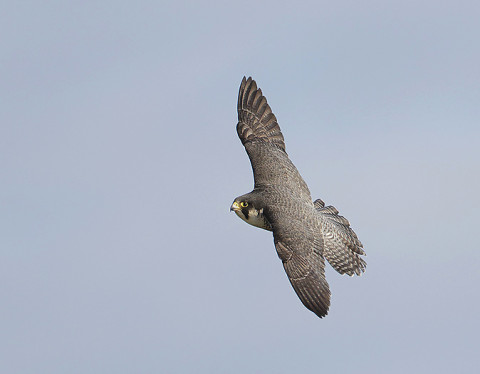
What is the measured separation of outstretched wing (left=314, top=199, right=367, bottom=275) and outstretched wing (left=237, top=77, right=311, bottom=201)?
117 centimetres

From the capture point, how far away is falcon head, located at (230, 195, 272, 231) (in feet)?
84.1

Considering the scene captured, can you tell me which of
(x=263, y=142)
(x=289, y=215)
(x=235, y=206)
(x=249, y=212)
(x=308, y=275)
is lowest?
(x=308, y=275)

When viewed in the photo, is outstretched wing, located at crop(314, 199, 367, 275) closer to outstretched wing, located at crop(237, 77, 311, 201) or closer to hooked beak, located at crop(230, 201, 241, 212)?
outstretched wing, located at crop(237, 77, 311, 201)

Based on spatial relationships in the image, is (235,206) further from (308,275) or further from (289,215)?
(308,275)

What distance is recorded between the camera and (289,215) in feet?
81.8

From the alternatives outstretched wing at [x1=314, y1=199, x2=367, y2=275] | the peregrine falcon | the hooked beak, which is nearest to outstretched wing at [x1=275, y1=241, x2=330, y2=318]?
the peregrine falcon

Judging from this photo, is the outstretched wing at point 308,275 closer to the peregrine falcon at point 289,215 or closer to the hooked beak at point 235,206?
the peregrine falcon at point 289,215

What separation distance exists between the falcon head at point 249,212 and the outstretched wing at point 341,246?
146 cm

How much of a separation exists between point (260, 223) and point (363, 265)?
285cm

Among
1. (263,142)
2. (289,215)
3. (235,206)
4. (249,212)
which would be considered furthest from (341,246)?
(263,142)

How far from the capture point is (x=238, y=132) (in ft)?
93.6

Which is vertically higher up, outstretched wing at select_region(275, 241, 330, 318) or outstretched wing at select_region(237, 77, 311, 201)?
outstretched wing at select_region(237, 77, 311, 201)

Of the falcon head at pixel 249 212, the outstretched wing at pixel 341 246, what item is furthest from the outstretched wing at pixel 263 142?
the outstretched wing at pixel 341 246

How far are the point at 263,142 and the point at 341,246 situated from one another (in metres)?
3.97
